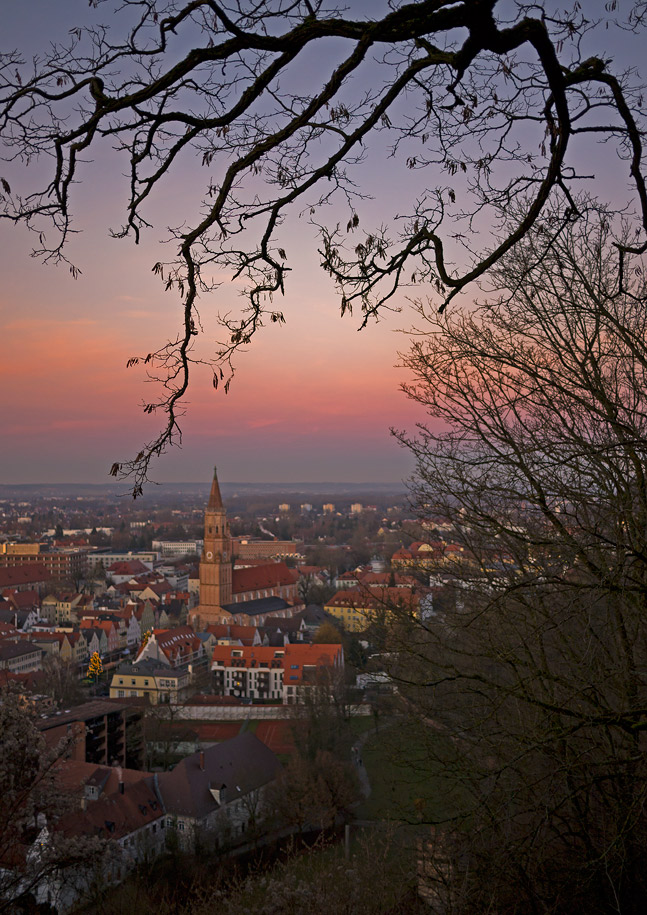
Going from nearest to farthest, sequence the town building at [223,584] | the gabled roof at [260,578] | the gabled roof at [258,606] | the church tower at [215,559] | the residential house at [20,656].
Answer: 1. the residential house at [20,656]
2. the town building at [223,584]
3. the gabled roof at [258,606]
4. the church tower at [215,559]
5. the gabled roof at [260,578]

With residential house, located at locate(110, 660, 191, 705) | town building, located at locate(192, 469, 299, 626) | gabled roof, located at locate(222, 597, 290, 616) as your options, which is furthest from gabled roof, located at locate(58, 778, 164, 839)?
gabled roof, located at locate(222, 597, 290, 616)

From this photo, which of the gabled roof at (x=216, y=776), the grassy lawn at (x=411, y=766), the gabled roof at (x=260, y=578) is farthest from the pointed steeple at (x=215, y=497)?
the grassy lawn at (x=411, y=766)

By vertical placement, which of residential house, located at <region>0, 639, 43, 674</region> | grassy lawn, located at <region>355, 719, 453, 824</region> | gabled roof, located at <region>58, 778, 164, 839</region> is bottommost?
residential house, located at <region>0, 639, 43, 674</region>

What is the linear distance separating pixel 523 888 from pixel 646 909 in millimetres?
663

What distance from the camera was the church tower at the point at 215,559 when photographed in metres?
52.6

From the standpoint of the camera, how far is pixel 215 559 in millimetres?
52875

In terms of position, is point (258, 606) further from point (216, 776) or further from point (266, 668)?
point (216, 776)

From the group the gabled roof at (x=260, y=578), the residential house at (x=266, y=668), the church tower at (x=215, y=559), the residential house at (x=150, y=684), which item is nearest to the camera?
the residential house at (x=150, y=684)

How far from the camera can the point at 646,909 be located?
4.05 metres

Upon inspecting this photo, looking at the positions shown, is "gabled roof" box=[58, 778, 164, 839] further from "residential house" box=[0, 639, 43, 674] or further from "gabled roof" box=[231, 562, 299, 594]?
"gabled roof" box=[231, 562, 299, 594]

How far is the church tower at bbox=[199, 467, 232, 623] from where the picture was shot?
52.6 meters

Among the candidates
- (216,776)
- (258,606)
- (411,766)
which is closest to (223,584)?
(258,606)

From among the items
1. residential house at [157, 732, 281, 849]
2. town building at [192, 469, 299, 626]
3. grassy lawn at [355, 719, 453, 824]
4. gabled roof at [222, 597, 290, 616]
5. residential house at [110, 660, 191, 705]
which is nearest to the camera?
grassy lawn at [355, 719, 453, 824]

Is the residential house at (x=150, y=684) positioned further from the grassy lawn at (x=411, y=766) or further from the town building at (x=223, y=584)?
the grassy lawn at (x=411, y=766)
